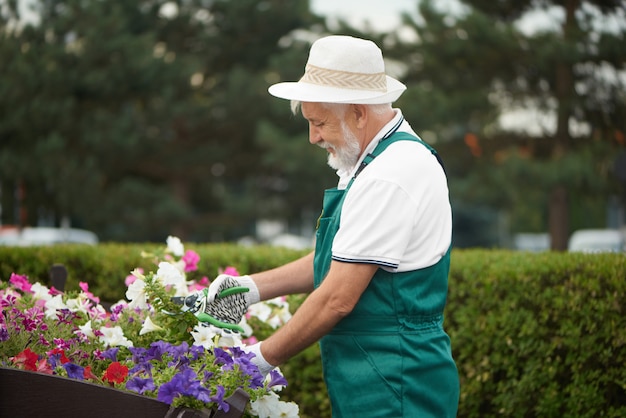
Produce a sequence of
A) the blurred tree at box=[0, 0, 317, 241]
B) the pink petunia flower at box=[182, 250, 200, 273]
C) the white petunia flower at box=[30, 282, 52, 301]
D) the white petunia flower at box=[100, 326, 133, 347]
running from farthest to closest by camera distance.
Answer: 1. the blurred tree at box=[0, 0, 317, 241]
2. the pink petunia flower at box=[182, 250, 200, 273]
3. the white petunia flower at box=[30, 282, 52, 301]
4. the white petunia flower at box=[100, 326, 133, 347]

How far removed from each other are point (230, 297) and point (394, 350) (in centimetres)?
67

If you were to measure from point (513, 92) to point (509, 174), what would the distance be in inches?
109

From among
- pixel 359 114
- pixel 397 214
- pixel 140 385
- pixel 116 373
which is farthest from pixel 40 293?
pixel 397 214

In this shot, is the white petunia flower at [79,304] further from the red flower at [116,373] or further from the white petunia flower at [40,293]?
the red flower at [116,373]

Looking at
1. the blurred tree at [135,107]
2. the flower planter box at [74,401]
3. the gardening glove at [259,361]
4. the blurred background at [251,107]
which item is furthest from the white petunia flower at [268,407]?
the blurred tree at [135,107]

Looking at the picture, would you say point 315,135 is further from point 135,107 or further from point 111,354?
point 135,107

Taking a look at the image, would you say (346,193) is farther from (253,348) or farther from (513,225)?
(513,225)

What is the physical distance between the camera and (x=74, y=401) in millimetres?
2289

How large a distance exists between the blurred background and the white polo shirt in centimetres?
1605

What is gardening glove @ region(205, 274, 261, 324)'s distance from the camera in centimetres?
290

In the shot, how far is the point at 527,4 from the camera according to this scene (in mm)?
22266

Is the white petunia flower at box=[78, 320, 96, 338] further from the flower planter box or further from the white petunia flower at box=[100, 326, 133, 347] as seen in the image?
the flower planter box

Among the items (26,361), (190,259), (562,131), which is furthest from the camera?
(562,131)

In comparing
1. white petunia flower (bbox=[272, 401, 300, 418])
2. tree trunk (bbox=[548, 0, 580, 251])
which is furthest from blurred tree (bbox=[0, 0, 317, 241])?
white petunia flower (bbox=[272, 401, 300, 418])
